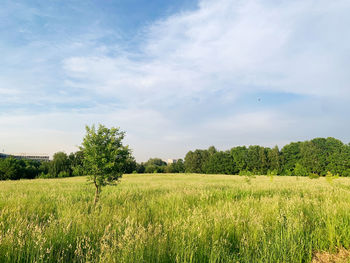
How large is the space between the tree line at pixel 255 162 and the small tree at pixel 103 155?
4328 centimetres

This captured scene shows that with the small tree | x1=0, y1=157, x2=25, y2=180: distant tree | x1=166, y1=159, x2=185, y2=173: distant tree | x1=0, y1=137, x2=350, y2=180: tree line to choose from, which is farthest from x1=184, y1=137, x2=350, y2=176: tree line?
x1=0, y1=157, x2=25, y2=180: distant tree

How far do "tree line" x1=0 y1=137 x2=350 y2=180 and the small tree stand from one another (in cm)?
4328

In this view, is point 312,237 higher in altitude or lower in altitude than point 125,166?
lower

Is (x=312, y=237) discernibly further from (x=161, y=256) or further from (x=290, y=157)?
(x=290, y=157)

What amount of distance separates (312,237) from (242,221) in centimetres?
137

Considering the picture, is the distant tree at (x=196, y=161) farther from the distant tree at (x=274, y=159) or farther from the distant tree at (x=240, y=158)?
the distant tree at (x=274, y=159)

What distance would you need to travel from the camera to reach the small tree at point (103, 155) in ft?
27.8

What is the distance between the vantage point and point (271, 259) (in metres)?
2.93

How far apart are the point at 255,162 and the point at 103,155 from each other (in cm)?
7236

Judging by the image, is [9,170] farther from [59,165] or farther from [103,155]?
[103,155]

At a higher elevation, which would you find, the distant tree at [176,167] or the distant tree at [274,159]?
the distant tree at [274,159]

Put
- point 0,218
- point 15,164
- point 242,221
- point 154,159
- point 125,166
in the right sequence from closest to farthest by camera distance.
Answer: point 242,221
point 0,218
point 125,166
point 15,164
point 154,159

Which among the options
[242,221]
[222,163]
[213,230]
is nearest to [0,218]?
[213,230]

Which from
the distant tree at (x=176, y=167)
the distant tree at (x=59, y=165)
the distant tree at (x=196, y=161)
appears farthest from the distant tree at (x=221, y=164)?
the distant tree at (x=59, y=165)
